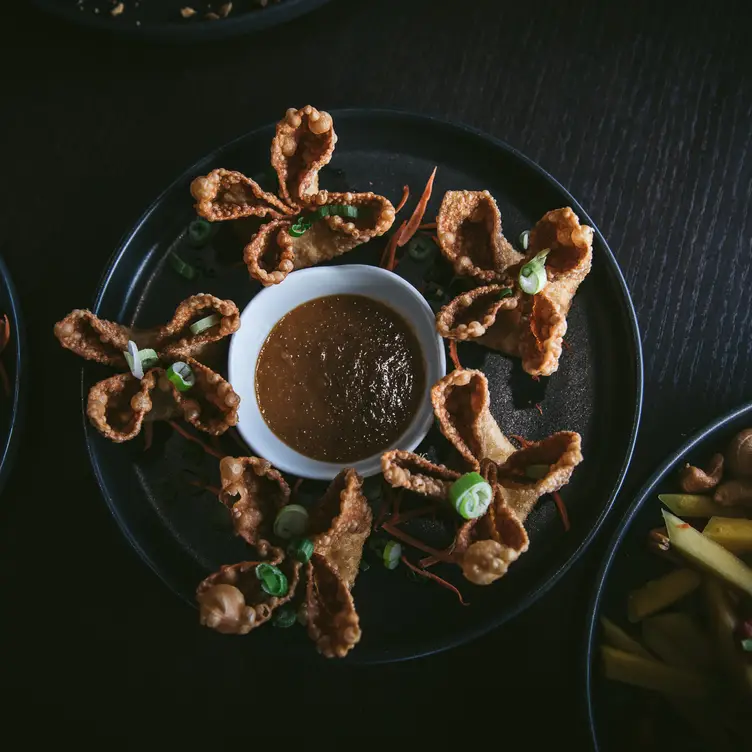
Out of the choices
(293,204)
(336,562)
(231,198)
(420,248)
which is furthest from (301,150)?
(336,562)

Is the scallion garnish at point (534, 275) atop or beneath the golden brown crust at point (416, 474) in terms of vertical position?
atop

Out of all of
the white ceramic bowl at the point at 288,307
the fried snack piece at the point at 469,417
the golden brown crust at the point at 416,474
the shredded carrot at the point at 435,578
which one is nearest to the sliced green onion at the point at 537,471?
the fried snack piece at the point at 469,417

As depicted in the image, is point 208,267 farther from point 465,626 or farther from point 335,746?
point 335,746

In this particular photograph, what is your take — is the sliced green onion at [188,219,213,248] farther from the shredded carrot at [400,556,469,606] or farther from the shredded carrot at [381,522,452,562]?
the shredded carrot at [400,556,469,606]

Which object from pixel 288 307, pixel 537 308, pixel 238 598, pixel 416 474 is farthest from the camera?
pixel 288 307

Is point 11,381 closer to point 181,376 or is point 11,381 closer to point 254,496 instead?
point 181,376

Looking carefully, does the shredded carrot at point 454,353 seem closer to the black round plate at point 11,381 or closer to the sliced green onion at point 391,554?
the sliced green onion at point 391,554

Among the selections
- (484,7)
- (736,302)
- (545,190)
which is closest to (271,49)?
(484,7)
